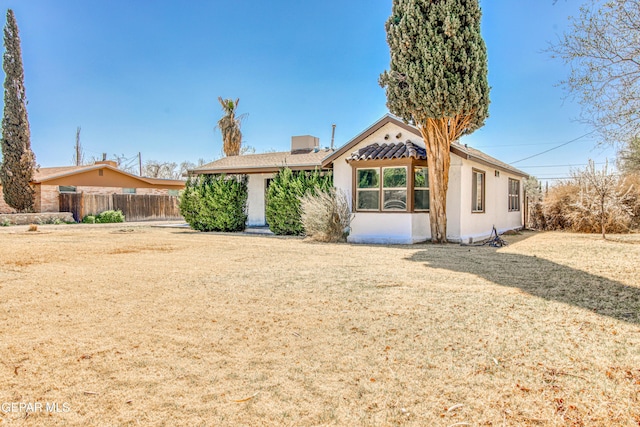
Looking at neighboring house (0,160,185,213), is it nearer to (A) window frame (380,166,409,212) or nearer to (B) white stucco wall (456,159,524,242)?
(A) window frame (380,166,409,212)

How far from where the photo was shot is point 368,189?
1295cm

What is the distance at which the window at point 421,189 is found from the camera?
491 inches

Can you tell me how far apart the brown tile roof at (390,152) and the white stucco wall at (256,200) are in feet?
19.1

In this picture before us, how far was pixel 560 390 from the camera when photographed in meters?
2.84

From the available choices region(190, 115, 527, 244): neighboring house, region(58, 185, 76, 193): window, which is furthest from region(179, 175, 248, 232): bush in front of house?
region(58, 185, 76, 193): window

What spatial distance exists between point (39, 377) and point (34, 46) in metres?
27.9

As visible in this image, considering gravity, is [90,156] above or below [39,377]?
above

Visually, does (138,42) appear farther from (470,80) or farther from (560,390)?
(560,390)

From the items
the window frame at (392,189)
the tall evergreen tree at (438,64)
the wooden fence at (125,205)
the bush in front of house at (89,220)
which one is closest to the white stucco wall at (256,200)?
the window frame at (392,189)

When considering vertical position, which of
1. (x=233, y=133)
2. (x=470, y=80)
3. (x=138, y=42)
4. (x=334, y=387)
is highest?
(x=138, y=42)

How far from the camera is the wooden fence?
25281 millimetres

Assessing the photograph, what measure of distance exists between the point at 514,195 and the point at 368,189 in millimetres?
9693

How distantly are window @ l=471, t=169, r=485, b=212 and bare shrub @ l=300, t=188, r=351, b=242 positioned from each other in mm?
4249

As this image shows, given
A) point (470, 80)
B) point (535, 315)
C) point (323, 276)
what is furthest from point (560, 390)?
point (470, 80)
